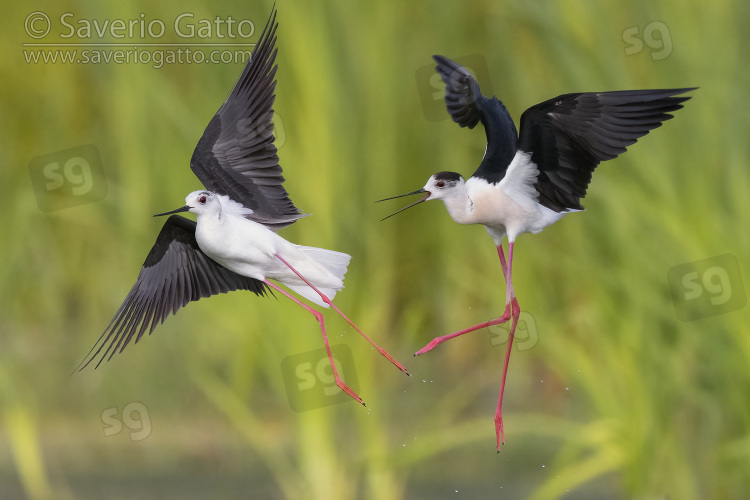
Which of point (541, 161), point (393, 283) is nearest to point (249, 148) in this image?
point (541, 161)

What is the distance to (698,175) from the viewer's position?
13.8 ft

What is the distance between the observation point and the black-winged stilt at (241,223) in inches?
98.7

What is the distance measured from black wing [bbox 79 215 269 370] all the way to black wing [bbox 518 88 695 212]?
0.71 meters

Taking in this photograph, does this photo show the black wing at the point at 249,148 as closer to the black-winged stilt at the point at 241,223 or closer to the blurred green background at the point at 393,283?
the black-winged stilt at the point at 241,223

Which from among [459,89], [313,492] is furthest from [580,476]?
[459,89]

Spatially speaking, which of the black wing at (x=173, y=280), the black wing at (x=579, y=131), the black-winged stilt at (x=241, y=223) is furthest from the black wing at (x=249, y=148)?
the black wing at (x=579, y=131)

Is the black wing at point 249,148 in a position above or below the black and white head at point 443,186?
above

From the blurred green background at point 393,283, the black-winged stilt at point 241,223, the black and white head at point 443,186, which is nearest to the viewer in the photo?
the black and white head at point 443,186

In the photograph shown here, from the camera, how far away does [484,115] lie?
267cm

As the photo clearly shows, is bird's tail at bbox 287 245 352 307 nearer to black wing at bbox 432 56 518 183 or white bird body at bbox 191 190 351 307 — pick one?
white bird body at bbox 191 190 351 307

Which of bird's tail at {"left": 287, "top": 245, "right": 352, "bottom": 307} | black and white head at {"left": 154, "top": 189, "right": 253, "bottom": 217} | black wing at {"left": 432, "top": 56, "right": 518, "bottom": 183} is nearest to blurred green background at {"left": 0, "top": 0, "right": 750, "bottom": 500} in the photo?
black wing at {"left": 432, "top": 56, "right": 518, "bottom": 183}

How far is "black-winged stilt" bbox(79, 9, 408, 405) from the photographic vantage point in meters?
2.51

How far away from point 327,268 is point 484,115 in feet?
1.63

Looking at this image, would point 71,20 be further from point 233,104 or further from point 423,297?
point 233,104
